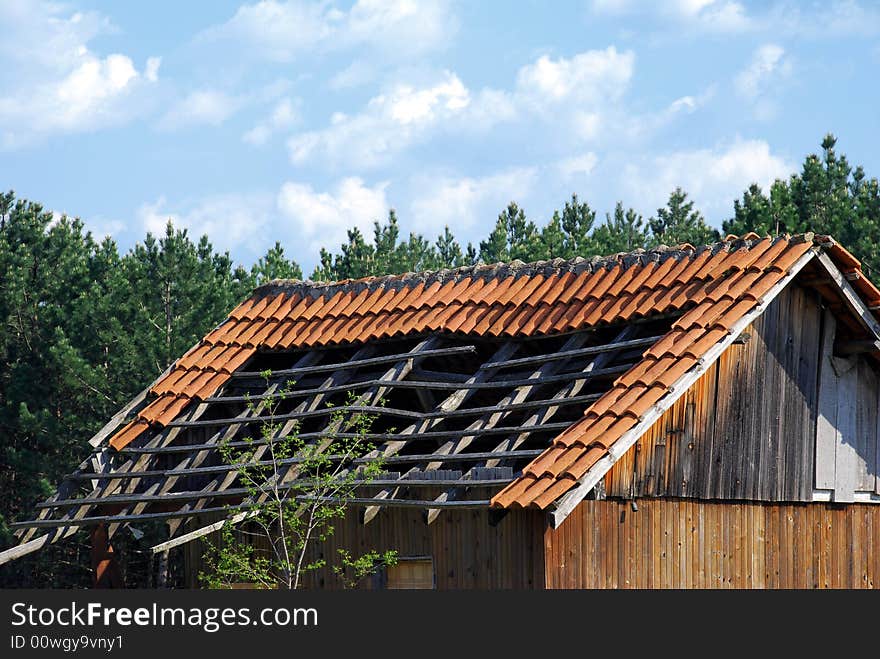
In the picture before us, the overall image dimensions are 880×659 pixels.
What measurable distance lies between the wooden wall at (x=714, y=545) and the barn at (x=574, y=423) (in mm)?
26

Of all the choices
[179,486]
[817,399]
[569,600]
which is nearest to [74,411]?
[179,486]

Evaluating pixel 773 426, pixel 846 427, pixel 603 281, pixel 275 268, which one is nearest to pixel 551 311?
pixel 603 281

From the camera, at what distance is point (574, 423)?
1500 centimetres

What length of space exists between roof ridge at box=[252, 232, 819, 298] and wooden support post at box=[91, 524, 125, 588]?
4.44 m

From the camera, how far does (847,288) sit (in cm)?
1678

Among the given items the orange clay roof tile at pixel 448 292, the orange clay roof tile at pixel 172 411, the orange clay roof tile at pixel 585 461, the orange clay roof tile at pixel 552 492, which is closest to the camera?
the orange clay roof tile at pixel 552 492

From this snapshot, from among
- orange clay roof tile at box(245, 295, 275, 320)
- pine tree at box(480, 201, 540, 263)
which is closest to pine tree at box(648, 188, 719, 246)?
pine tree at box(480, 201, 540, 263)

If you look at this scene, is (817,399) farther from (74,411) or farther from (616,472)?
(74,411)

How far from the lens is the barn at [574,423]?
15023 millimetres

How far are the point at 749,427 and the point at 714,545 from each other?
4.79ft

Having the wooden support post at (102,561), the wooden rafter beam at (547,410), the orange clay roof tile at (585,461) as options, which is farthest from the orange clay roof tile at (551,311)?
the wooden support post at (102,561)

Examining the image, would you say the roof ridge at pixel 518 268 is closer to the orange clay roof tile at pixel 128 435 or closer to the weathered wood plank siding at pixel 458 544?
the orange clay roof tile at pixel 128 435

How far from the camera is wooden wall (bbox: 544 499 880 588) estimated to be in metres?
14.8

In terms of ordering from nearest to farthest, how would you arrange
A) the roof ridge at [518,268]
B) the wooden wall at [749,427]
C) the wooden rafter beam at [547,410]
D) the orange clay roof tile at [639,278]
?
the wooden rafter beam at [547,410]
the wooden wall at [749,427]
the orange clay roof tile at [639,278]
the roof ridge at [518,268]
